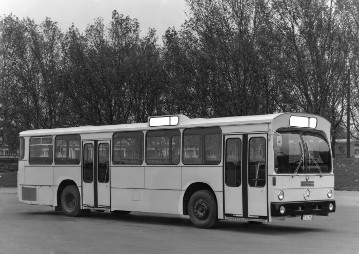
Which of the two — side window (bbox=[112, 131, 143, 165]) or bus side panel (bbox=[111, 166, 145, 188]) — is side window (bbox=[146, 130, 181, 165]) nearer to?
side window (bbox=[112, 131, 143, 165])

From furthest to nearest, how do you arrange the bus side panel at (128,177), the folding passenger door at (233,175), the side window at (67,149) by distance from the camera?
1. the side window at (67,149)
2. the bus side panel at (128,177)
3. the folding passenger door at (233,175)

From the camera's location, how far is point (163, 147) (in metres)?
17.1

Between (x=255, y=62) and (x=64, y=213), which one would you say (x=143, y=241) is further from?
(x=255, y=62)

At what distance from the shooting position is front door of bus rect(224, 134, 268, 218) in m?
14.7

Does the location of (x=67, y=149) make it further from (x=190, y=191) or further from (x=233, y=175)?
(x=233, y=175)

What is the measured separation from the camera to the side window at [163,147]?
16750 millimetres

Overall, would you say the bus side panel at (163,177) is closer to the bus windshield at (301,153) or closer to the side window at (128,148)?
the side window at (128,148)

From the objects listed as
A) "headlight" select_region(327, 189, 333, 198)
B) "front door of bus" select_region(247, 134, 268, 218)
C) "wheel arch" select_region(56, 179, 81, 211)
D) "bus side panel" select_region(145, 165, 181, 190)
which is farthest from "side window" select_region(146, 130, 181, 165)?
"headlight" select_region(327, 189, 333, 198)

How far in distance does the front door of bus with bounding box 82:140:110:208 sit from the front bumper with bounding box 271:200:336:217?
588 centimetres

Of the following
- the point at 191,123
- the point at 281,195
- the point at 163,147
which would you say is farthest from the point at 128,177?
the point at 281,195

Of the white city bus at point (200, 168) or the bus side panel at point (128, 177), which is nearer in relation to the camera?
the white city bus at point (200, 168)

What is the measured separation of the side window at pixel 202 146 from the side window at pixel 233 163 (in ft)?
0.99

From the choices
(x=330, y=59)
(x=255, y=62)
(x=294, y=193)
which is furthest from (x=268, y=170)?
(x=330, y=59)

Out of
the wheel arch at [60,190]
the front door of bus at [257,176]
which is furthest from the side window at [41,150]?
the front door of bus at [257,176]
